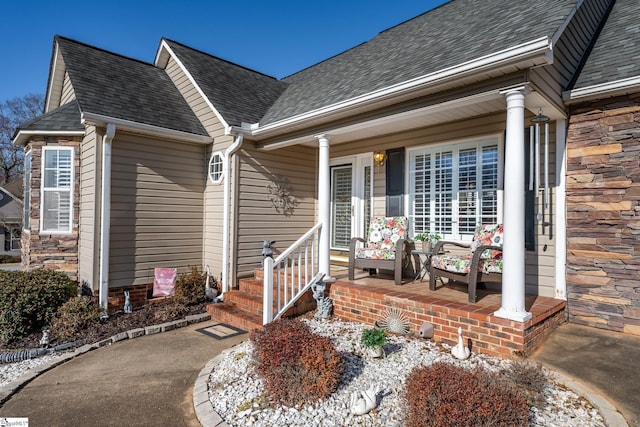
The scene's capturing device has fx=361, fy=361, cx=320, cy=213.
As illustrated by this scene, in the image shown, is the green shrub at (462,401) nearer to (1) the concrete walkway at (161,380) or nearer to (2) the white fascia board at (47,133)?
(1) the concrete walkway at (161,380)

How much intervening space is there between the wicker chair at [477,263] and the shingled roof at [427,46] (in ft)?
6.89

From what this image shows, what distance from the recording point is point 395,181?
19.8 feet

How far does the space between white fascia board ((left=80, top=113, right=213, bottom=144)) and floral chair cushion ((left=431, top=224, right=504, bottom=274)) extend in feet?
14.5

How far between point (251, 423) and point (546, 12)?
15.6ft

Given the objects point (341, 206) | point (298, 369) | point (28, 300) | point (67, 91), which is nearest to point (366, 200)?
point (341, 206)

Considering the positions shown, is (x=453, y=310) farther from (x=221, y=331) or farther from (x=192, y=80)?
(x=192, y=80)

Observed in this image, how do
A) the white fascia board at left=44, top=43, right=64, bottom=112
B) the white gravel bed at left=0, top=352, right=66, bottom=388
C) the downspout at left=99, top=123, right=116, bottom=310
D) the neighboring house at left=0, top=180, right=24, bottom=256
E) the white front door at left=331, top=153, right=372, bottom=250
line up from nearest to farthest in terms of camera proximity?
the white gravel bed at left=0, top=352, right=66, bottom=388 < the downspout at left=99, top=123, right=116, bottom=310 < the white front door at left=331, top=153, right=372, bottom=250 < the white fascia board at left=44, top=43, right=64, bottom=112 < the neighboring house at left=0, top=180, right=24, bottom=256

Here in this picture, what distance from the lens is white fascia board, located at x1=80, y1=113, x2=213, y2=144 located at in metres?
5.12

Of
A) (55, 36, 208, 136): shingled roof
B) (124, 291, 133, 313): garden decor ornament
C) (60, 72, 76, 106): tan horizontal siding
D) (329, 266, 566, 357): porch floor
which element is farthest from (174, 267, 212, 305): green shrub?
(60, 72, 76, 106): tan horizontal siding

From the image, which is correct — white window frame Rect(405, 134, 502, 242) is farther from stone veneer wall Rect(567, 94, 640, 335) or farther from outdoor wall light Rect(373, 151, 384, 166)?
stone veneer wall Rect(567, 94, 640, 335)

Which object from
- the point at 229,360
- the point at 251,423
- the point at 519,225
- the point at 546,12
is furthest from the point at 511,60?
the point at 229,360

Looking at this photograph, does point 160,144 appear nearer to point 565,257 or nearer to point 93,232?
point 93,232

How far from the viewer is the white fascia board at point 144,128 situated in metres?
5.12

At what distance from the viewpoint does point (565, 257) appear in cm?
434
